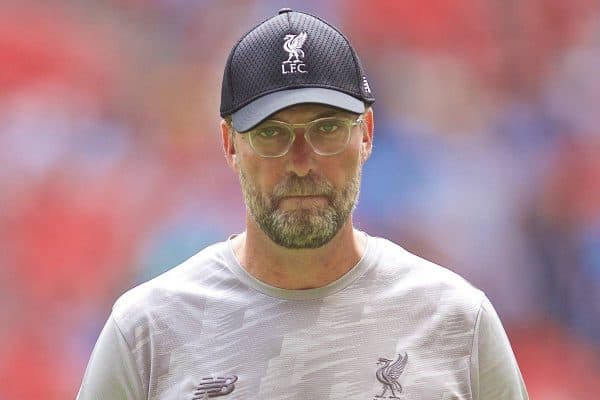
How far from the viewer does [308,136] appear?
1.54 meters

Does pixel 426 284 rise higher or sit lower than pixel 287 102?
lower

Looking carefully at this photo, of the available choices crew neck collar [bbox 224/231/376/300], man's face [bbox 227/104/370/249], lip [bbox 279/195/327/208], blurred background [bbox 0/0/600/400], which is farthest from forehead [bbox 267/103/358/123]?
blurred background [bbox 0/0/600/400]

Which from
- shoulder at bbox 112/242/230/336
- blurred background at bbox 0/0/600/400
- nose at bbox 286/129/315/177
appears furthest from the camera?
Answer: blurred background at bbox 0/0/600/400

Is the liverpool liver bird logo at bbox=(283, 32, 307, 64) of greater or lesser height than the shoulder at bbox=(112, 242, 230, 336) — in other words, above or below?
above

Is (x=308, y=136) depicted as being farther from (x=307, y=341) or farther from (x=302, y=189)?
(x=307, y=341)

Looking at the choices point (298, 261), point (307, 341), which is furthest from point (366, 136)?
point (307, 341)

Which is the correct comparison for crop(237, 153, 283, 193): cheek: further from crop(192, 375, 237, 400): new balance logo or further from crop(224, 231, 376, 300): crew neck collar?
crop(192, 375, 237, 400): new balance logo

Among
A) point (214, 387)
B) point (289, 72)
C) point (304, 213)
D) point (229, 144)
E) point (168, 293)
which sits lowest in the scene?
point (214, 387)

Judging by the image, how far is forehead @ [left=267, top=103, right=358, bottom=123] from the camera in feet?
5.06

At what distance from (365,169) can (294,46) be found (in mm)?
1170

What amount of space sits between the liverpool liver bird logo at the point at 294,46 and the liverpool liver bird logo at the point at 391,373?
48 cm

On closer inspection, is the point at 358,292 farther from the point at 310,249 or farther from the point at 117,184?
the point at 117,184

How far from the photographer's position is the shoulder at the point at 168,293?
162 centimetres

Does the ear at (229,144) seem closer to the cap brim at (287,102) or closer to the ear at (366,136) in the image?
the cap brim at (287,102)
